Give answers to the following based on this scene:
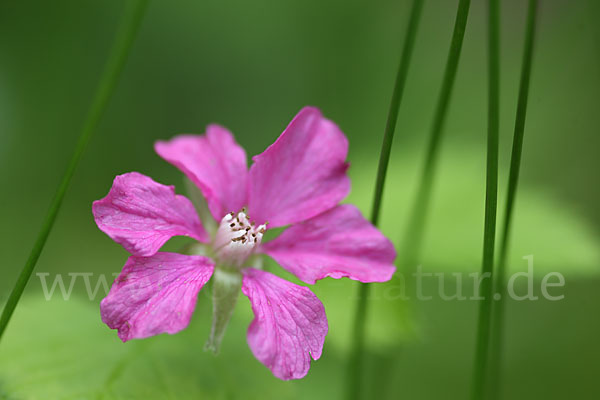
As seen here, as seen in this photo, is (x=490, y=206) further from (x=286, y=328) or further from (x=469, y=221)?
(x=469, y=221)

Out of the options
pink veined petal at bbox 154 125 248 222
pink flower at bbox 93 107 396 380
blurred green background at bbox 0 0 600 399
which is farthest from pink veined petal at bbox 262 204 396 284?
blurred green background at bbox 0 0 600 399

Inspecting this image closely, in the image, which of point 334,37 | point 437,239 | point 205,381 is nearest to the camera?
point 205,381

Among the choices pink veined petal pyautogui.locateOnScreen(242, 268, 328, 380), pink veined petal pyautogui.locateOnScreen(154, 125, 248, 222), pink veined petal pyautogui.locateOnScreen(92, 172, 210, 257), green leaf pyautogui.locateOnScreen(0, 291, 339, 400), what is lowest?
green leaf pyautogui.locateOnScreen(0, 291, 339, 400)

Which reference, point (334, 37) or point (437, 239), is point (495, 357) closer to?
point (437, 239)

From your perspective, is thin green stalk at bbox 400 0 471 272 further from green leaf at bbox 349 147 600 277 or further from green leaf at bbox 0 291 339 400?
green leaf at bbox 0 291 339 400

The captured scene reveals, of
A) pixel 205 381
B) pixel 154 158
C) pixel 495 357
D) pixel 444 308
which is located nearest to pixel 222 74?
pixel 154 158

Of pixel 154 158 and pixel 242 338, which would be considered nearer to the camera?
pixel 242 338
